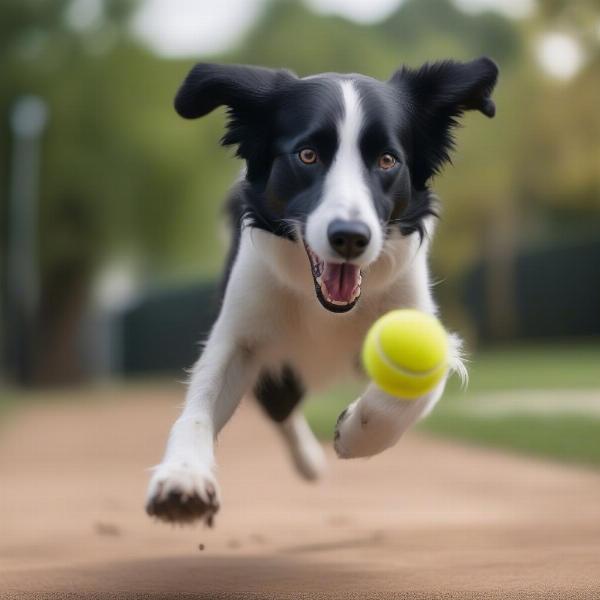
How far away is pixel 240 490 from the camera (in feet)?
30.7

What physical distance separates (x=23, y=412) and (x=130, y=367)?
55.6 feet

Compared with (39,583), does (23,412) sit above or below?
above

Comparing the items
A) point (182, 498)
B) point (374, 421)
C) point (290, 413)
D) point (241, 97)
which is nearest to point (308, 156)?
point (241, 97)

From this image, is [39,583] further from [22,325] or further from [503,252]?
[22,325]

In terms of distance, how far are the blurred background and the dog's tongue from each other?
2373 centimetres

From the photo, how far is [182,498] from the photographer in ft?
13.8

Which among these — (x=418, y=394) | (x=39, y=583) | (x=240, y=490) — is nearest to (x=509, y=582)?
(x=418, y=394)

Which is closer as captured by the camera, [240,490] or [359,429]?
[359,429]

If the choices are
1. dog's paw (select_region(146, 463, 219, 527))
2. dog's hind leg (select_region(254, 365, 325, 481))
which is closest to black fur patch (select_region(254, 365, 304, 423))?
dog's hind leg (select_region(254, 365, 325, 481))

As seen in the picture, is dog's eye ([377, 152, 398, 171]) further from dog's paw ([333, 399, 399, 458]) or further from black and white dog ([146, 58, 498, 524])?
dog's paw ([333, 399, 399, 458])

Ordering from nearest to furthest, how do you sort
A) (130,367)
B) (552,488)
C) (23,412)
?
(552,488) → (23,412) → (130,367)

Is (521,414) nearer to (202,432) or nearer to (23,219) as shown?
(202,432)

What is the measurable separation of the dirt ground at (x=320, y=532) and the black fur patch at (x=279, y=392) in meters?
0.16

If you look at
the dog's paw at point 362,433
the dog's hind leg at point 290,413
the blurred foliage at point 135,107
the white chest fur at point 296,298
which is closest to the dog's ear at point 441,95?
the white chest fur at point 296,298
